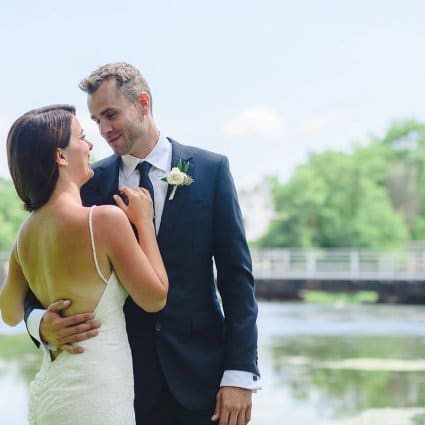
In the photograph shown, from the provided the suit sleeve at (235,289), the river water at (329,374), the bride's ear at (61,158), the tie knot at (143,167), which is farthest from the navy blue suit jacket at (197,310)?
the river water at (329,374)

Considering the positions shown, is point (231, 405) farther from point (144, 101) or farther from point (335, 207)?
point (335, 207)

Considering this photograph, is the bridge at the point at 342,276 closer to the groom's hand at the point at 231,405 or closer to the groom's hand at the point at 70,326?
the groom's hand at the point at 231,405

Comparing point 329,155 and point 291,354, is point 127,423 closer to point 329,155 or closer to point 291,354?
point 291,354

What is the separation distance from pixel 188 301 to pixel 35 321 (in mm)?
405

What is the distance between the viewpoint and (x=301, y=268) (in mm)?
29203

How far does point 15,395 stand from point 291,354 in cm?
547

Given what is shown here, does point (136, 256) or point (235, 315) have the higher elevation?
point (136, 256)

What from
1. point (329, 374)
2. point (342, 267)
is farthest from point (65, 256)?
point (342, 267)

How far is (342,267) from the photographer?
94.7 feet

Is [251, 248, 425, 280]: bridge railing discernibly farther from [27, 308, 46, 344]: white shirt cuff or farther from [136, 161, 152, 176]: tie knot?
[27, 308, 46, 344]: white shirt cuff

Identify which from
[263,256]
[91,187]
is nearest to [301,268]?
[263,256]

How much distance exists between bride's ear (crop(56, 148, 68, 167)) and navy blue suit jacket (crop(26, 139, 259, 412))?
0.32m

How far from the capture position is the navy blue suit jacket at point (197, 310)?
250 cm

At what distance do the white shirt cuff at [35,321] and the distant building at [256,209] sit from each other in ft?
160
